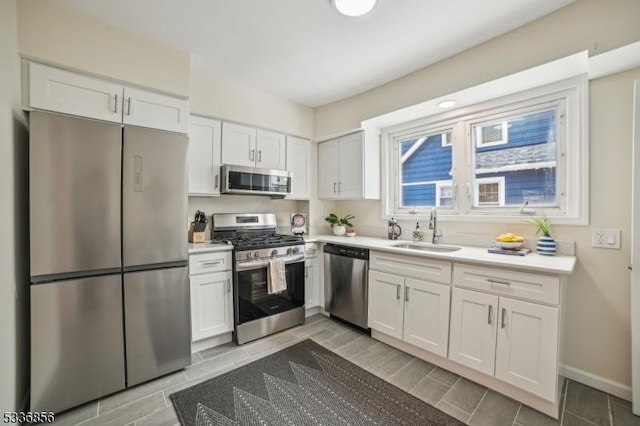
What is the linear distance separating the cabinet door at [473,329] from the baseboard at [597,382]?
575 millimetres

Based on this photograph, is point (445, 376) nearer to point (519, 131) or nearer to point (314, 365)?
point (314, 365)

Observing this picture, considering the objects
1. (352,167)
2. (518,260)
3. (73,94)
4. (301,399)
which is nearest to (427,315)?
(518,260)

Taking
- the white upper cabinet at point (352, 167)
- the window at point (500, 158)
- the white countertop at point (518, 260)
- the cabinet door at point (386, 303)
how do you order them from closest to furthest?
the white countertop at point (518, 260) < the window at point (500, 158) < the cabinet door at point (386, 303) < the white upper cabinet at point (352, 167)

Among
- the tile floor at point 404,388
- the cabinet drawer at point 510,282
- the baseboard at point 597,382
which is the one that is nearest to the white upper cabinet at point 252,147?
the tile floor at point 404,388

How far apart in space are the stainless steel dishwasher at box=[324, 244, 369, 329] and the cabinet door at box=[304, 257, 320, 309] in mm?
119

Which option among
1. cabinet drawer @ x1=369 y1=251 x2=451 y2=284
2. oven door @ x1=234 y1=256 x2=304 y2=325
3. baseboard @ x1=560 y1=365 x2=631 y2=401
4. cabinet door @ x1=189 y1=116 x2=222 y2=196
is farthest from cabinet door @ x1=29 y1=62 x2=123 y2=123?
baseboard @ x1=560 y1=365 x2=631 y2=401

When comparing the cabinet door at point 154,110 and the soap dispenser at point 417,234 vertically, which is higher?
the cabinet door at point 154,110

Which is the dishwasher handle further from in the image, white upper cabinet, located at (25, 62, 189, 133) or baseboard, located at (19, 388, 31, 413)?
baseboard, located at (19, 388, 31, 413)

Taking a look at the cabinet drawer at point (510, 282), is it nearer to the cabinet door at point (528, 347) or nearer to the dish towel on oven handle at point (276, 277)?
the cabinet door at point (528, 347)

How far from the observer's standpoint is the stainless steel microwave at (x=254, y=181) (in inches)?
109

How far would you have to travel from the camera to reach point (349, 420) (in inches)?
64.6

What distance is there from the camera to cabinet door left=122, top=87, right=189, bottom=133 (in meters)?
1.99

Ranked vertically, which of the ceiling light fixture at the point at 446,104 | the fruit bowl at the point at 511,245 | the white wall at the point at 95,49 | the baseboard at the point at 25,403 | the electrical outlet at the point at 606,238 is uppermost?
the white wall at the point at 95,49

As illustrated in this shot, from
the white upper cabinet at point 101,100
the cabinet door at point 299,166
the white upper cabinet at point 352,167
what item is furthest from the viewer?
the cabinet door at point 299,166
